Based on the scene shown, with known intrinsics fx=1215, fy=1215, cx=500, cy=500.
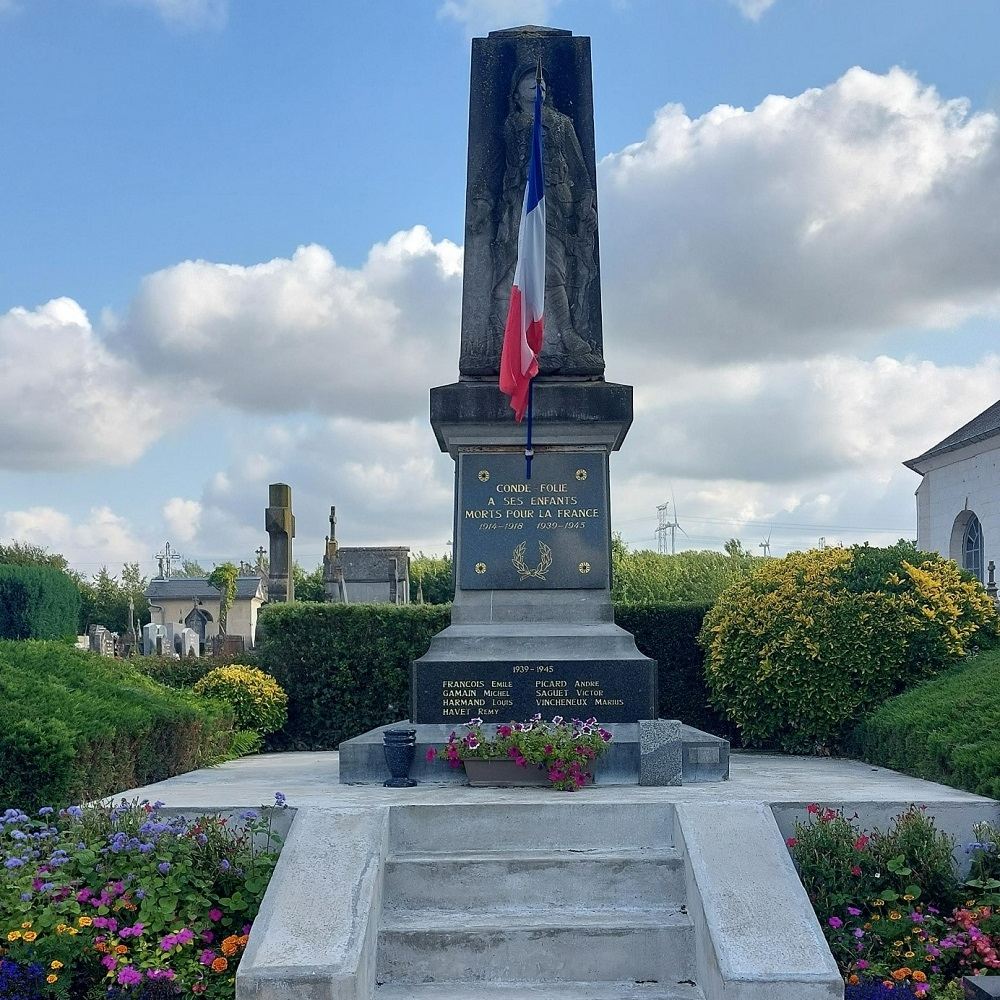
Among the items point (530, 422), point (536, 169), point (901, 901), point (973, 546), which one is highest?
point (536, 169)

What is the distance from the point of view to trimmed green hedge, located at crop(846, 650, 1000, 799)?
7613 mm

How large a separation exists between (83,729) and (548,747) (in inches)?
117

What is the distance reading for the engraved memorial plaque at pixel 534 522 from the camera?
31.6 feet

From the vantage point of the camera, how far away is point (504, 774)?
317 inches

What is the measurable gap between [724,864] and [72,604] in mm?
32391

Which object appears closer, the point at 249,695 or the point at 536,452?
the point at 536,452

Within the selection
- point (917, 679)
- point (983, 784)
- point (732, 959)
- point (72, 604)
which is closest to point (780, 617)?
point (917, 679)

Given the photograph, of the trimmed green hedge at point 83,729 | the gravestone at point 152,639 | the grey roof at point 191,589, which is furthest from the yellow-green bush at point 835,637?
the grey roof at point 191,589

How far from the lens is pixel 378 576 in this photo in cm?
4100

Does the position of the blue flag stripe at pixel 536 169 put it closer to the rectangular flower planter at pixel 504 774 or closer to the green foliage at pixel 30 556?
the rectangular flower planter at pixel 504 774

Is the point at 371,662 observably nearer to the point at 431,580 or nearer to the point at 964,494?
the point at 964,494

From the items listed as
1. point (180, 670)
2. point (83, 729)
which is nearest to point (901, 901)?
point (83, 729)

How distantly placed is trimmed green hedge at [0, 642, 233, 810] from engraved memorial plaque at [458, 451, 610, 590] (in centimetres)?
268

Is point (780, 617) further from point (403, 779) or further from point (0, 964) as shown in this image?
point (0, 964)
